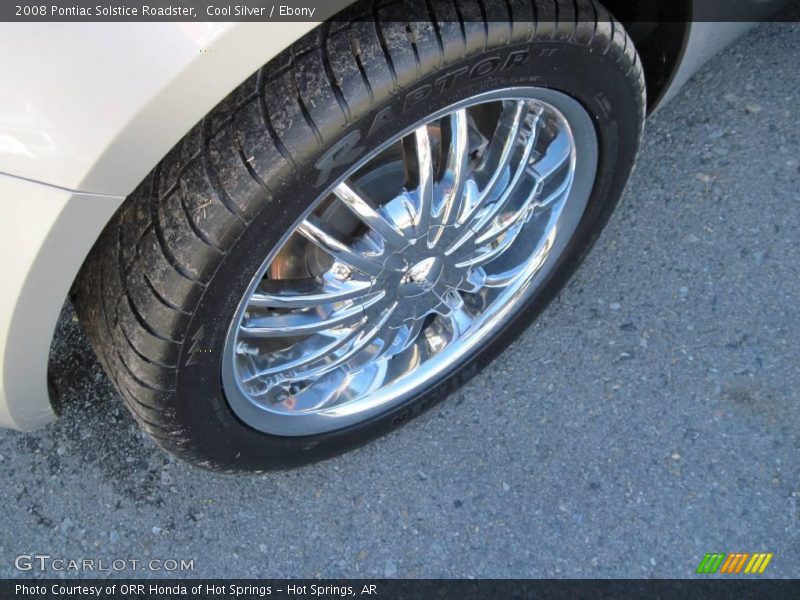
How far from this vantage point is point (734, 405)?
205 centimetres

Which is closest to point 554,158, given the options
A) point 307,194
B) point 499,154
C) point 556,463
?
point 499,154

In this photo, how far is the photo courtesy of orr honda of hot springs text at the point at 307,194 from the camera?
1.06 meters

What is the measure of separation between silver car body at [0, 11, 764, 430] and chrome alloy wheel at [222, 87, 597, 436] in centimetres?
29

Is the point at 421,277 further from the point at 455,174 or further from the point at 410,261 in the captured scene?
the point at 455,174

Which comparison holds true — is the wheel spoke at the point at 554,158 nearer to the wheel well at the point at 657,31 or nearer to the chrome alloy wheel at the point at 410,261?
the chrome alloy wheel at the point at 410,261

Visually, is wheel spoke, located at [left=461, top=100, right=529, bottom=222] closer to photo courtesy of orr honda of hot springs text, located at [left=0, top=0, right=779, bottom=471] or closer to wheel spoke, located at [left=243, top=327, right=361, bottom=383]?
photo courtesy of orr honda of hot springs text, located at [left=0, top=0, right=779, bottom=471]

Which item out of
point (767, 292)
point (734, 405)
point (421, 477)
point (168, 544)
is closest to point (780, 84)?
point (767, 292)

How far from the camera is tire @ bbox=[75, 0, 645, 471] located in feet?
4.01

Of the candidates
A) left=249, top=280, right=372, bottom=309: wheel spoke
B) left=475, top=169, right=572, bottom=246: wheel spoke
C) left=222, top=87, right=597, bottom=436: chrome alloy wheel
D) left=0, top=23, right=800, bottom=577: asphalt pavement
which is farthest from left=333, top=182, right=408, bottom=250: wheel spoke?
left=0, top=23, right=800, bottom=577: asphalt pavement

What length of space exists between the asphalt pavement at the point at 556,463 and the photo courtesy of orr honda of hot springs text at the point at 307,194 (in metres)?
0.18

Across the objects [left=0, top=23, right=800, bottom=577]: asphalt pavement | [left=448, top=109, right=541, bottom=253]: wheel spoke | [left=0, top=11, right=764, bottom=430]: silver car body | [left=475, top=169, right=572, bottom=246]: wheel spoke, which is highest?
[left=0, top=11, right=764, bottom=430]: silver car body

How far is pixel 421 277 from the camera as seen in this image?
1.69 metres

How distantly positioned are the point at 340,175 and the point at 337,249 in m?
0.21
